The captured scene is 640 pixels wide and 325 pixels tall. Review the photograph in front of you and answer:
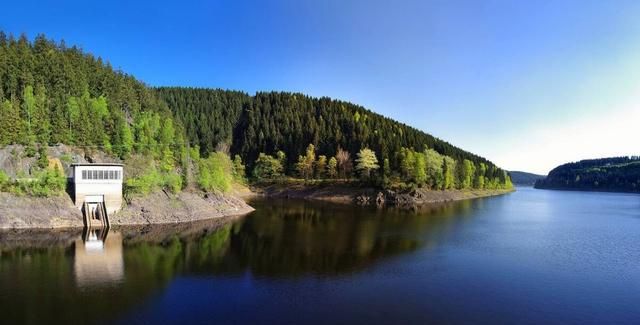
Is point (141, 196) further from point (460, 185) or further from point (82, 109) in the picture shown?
point (460, 185)

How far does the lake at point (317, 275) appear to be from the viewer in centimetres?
2319

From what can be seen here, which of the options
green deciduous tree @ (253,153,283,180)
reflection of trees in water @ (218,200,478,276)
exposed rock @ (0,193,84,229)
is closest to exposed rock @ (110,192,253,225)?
exposed rock @ (0,193,84,229)

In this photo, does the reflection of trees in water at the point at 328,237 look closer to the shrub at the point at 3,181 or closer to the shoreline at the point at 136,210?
the shoreline at the point at 136,210

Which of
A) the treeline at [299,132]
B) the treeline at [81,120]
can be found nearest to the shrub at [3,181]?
the treeline at [81,120]

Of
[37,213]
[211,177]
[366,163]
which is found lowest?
[37,213]

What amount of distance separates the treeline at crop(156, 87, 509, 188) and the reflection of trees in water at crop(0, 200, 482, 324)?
1937 inches

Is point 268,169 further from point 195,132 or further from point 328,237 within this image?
point 328,237

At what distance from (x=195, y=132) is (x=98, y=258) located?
120 metres

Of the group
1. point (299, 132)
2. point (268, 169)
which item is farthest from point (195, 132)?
point (268, 169)

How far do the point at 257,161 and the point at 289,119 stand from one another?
2716 centimetres

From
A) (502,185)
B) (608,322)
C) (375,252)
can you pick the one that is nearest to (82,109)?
(375,252)

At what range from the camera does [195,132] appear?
150375 millimetres

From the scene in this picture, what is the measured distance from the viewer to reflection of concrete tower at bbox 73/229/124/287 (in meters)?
29.2

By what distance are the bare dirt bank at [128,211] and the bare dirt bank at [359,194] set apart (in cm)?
3785
